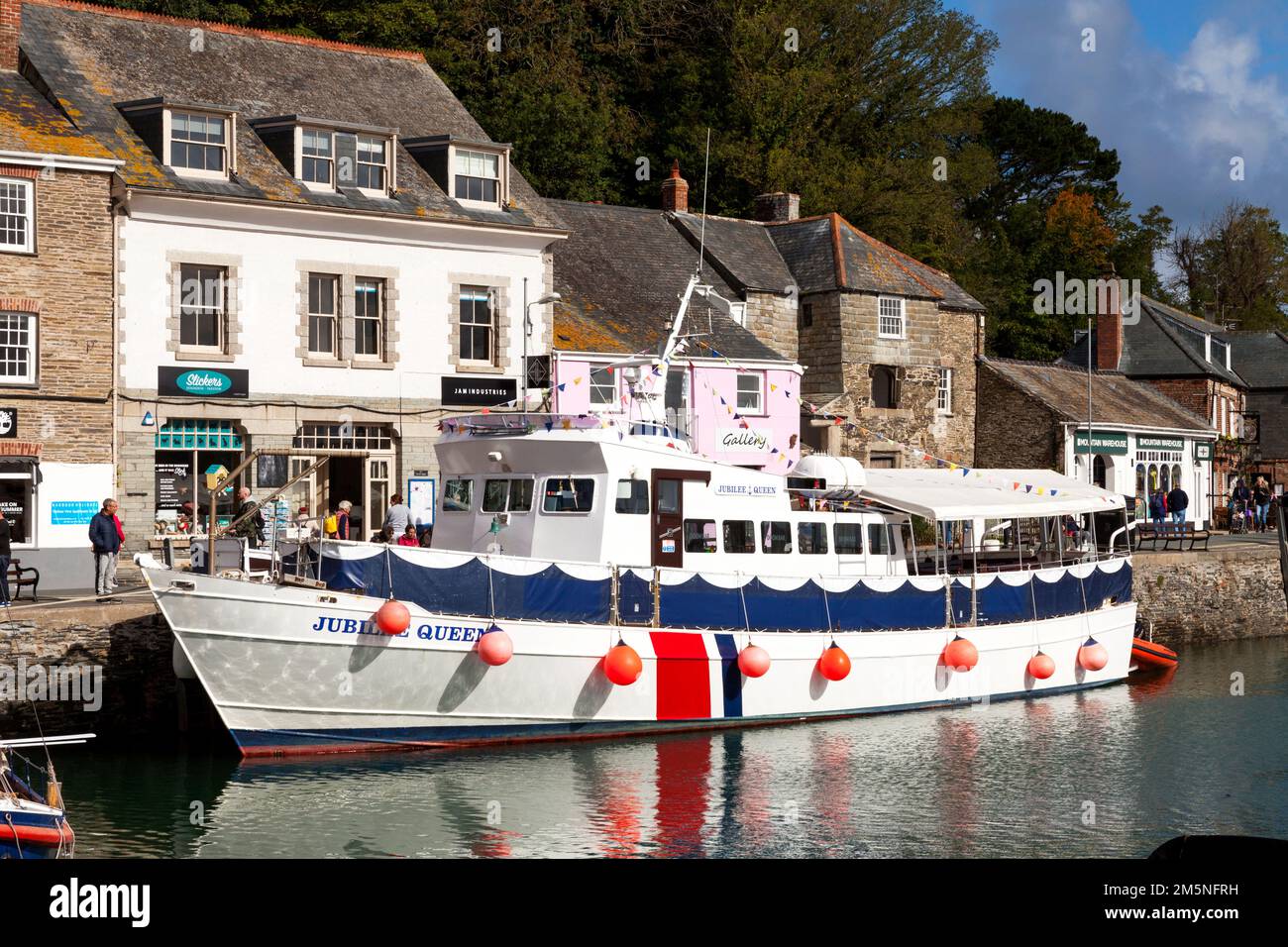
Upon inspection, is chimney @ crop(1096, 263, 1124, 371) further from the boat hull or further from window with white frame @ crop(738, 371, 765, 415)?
the boat hull

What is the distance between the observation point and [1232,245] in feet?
260

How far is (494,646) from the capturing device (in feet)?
61.0

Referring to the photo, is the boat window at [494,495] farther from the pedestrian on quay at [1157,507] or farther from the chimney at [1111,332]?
the chimney at [1111,332]

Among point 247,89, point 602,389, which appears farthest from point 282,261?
point 602,389

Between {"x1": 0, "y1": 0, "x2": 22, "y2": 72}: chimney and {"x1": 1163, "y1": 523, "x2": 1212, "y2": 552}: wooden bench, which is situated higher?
{"x1": 0, "y1": 0, "x2": 22, "y2": 72}: chimney

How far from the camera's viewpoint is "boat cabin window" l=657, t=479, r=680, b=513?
20844 millimetres

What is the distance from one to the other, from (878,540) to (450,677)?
25.0 feet

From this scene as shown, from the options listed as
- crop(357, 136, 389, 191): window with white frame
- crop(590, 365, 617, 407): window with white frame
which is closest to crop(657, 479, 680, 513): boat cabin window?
crop(590, 365, 617, 407): window with white frame

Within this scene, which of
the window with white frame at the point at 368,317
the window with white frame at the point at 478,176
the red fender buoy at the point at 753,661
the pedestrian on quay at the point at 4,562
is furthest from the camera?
the window with white frame at the point at 478,176

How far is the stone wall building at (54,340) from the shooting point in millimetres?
24906

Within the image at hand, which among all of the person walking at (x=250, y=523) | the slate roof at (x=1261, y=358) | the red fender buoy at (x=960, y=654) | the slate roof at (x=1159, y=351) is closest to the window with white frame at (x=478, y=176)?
the person walking at (x=250, y=523)

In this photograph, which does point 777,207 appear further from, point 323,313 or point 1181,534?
point 323,313

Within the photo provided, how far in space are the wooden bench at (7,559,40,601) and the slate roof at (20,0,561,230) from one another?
7.15m

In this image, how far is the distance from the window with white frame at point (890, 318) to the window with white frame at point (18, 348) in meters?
23.7
